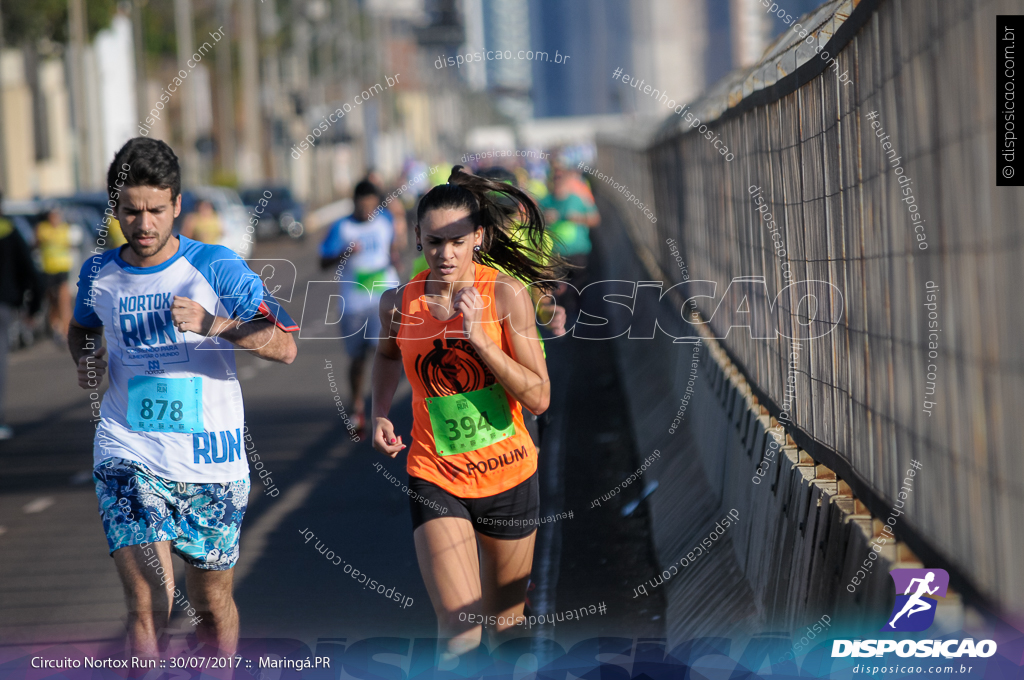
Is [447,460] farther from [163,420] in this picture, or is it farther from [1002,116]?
[1002,116]

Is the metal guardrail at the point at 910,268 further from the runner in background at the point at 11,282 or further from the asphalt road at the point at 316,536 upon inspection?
the runner in background at the point at 11,282

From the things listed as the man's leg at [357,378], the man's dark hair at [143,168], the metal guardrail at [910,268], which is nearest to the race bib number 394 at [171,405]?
the man's dark hair at [143,168]

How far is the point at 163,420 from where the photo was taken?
15.3 ft

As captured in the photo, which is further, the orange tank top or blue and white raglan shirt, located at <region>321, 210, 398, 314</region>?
blue and white raglan shirt, located at <region>321, 210, 398, 314</region>

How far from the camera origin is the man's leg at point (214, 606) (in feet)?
15.4

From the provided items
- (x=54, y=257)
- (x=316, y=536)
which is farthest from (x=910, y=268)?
(x=54, y=257)

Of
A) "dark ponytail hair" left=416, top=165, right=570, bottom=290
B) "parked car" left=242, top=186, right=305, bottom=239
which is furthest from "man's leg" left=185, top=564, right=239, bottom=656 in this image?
"parked car" left=242, top=186, right=305, bottom=239

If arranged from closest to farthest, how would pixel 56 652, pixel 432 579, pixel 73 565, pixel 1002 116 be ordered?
pixel 1002 116
pixel 432 579
pixel 56 652
pixel 73 565

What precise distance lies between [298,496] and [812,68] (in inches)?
204

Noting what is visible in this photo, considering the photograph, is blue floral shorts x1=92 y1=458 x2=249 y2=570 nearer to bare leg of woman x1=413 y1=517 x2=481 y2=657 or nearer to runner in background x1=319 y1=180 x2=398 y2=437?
bare leg of woman x1=413 y1=517 x2=481 y2=657

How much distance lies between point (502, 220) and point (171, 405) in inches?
52.1

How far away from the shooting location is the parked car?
144 ft

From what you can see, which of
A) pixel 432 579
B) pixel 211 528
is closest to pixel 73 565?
pixel 211 528

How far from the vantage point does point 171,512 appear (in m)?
4.64
